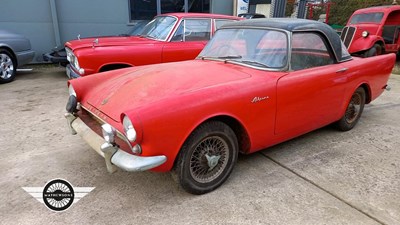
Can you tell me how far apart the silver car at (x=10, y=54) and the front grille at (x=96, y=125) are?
16.6 ft

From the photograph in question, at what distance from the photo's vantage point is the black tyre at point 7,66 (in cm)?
697

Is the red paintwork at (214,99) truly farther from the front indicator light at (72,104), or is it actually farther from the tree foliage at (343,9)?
the tree foliage at (343,9)

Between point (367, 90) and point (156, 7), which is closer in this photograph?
point (367, 90)

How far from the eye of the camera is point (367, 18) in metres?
9.90

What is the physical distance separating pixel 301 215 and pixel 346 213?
1.27 feet

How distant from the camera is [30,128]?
170 inches

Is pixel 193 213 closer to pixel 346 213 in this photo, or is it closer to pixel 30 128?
pixel 346 213

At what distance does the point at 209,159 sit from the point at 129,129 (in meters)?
0.81

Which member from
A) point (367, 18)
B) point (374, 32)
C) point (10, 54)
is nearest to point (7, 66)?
point (10, 54)

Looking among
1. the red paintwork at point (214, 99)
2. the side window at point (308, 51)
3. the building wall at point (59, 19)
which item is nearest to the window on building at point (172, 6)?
the building wall at point (59, 19)

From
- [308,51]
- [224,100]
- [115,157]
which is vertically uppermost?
[308,51]

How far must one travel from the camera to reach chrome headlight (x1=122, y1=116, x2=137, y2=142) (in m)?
2.27

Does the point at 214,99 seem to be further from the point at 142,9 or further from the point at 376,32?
the point at 376,32

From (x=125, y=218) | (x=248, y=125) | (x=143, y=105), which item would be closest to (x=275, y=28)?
(x=248, y=125)
